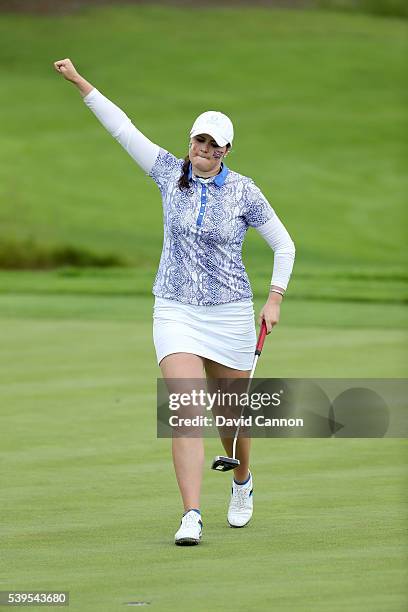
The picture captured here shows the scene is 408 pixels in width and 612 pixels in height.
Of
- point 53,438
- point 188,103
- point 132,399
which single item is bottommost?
point 53,438

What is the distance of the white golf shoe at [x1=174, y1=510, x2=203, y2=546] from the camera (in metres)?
7.11

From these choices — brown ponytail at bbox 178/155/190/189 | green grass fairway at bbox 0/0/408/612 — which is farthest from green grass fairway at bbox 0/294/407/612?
brown ponytail at bbox 178/155/190/189

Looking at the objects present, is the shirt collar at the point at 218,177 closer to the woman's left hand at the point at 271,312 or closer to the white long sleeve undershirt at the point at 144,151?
the white long sleeve undershirt at the point at 144,151

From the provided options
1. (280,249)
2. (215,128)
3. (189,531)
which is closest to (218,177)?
(215,128)

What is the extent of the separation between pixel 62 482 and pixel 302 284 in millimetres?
14908

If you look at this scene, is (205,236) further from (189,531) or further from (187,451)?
(189,531)

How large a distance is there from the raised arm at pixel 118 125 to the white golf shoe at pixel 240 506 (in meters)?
1.56

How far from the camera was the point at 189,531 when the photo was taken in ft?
23.4

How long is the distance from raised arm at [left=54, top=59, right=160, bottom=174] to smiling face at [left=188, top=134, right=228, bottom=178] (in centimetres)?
23

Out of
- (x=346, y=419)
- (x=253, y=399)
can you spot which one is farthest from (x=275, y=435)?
(x=253, y=399)

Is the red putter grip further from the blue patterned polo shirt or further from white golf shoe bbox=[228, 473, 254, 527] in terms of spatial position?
white golf shoe bbox=[228, 473, 254, 527]

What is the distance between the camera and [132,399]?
1237cm

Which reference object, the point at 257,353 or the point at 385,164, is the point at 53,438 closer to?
the point at 257,353

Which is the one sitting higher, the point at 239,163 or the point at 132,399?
the point at 239,163
